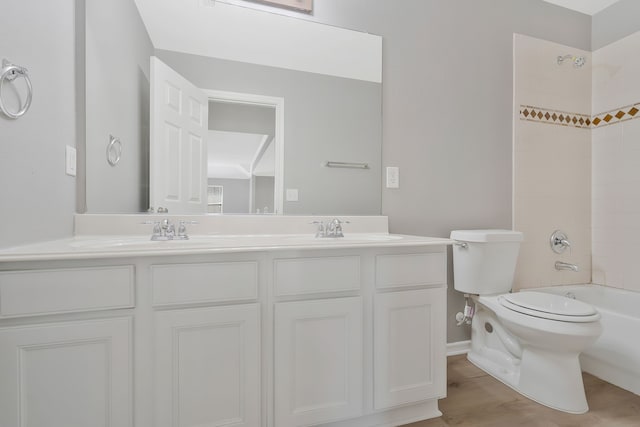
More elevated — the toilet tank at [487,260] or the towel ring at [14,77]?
the towel ring at [14,77]

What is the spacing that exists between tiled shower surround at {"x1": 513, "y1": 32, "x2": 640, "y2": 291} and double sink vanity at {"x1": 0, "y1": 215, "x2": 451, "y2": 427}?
50.8 inches

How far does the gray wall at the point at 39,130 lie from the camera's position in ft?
2.93

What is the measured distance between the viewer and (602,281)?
2203mm

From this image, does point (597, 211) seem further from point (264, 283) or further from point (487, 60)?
point (264, 283)

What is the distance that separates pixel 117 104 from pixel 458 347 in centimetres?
235

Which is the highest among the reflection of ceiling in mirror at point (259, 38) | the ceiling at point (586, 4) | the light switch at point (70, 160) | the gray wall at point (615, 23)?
the ceiling at point (586, 4)

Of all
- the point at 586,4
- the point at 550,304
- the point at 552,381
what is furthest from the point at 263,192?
the point at 586,4

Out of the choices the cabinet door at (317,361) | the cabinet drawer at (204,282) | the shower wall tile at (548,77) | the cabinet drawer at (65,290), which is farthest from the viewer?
the shower wall tile at (548,77)

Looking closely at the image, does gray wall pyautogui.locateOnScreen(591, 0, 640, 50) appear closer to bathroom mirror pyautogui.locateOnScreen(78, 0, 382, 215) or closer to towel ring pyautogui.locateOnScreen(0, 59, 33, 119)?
bathroom mirror pyautogui.locateOnScreen(78, 0, 382, 215)

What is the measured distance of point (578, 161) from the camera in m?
2.25

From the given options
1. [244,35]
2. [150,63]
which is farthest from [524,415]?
[150,63]

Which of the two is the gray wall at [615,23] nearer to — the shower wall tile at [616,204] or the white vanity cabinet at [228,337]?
the shower wall tile at [616,204]

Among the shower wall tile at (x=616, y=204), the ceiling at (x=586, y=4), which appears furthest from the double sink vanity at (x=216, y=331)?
the ceiling at (x=586, y=4)

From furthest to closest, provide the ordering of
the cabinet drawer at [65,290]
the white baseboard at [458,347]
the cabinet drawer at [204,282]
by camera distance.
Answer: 1. the white baseboard at [458,347]
2. the cabinet drawer at [204,282]
3. the cabinet drawer at [65,290]
